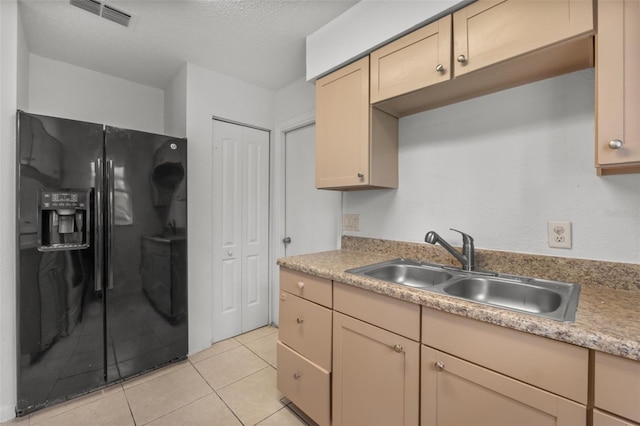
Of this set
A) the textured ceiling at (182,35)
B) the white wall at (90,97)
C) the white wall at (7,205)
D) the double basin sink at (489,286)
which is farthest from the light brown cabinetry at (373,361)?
the white wall at (90,97)

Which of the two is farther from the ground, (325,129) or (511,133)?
(325,129)

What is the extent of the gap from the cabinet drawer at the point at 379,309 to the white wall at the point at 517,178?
0.66 meters

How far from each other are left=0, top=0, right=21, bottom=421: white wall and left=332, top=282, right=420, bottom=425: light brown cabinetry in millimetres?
1850

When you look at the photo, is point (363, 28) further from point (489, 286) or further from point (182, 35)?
point (489, 286)

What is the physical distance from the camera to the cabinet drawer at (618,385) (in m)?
0.65

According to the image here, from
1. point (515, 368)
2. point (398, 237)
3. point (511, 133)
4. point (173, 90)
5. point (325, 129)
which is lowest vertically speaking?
point (515, 368)

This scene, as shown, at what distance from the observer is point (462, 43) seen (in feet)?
3.92

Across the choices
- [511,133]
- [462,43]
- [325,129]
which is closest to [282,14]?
[325,129]

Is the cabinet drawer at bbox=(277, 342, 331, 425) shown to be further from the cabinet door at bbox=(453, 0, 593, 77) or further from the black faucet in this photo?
the cabinet door at bbox=(453, 0, 593, 77)

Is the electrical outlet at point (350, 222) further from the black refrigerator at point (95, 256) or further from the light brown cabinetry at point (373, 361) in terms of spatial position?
the black refrigerator at point (95, 256)

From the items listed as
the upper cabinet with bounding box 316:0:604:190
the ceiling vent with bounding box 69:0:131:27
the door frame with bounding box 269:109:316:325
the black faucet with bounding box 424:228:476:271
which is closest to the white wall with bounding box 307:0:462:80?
the upper cabinet with bounding box 316:0:604:190

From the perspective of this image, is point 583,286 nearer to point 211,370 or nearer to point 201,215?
point 211,370

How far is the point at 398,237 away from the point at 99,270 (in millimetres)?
1950

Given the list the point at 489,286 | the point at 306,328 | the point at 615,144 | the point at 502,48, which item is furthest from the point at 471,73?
the point at 306,328
